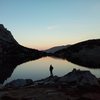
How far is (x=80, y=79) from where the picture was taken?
141 ft

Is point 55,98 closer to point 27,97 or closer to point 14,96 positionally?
point 27,97

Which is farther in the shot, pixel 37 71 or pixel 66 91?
pixel 37 71

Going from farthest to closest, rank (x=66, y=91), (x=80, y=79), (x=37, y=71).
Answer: (x=37, y=71) → (x=80, y=79) → (x=66, y=91)

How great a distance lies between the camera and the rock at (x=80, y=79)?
41.8 m

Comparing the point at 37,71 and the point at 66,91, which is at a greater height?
the point at 66,91

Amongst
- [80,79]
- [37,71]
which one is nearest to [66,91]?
[80,79]

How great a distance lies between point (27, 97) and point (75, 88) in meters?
8.74

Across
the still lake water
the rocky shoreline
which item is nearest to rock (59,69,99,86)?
the rocky shoreline

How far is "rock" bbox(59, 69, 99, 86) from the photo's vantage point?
4178 centimetres

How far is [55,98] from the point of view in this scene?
3173cm

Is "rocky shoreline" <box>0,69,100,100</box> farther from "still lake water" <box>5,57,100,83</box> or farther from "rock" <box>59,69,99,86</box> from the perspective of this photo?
"still lake water" <box>5,57,100,83</box>

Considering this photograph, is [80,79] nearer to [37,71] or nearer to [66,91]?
[66,91]

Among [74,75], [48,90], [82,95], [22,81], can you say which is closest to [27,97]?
[48,90]

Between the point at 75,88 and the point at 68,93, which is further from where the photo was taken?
the point at 75,88
